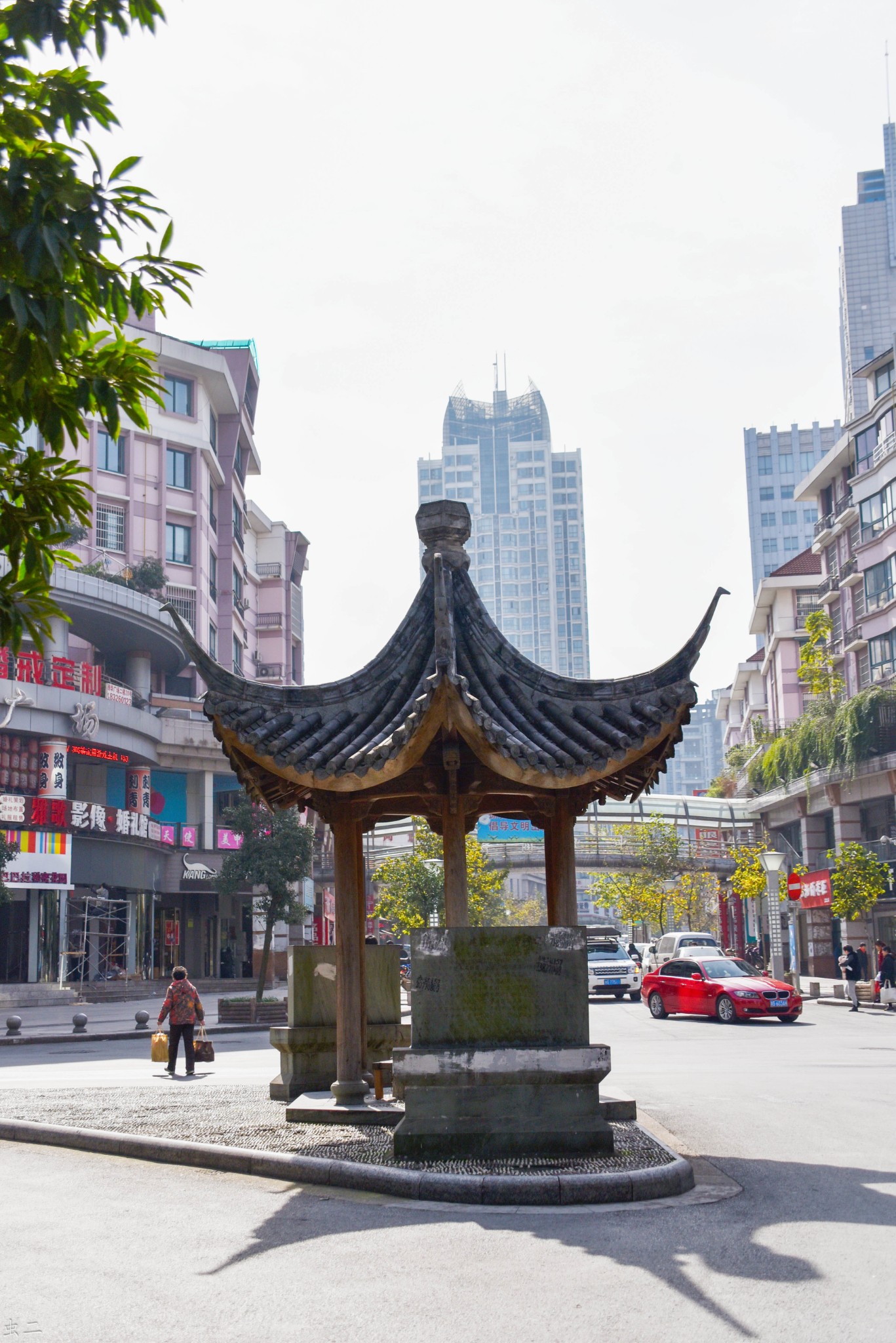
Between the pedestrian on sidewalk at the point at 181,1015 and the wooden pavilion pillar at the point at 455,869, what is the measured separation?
346 inches

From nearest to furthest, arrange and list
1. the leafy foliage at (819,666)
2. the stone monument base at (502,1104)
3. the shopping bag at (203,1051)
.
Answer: the stone monument base at (502,1104) < the shopping bag at (203,1051) < the leafy foliage at (819,666)

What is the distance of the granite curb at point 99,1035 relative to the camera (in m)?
28.1

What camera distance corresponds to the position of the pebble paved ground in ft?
30.2

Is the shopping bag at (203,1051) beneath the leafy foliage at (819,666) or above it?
beneath

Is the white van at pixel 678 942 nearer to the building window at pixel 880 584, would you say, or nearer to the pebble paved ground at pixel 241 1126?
the building window at pixel 880 584

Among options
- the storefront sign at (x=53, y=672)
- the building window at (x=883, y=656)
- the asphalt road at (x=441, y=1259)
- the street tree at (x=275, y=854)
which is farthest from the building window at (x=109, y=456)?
the asphalt road at (x=441, y=1259)

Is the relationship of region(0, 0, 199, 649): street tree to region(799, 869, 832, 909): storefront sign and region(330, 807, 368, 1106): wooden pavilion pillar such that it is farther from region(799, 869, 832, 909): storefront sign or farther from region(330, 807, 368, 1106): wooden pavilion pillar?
region(799, 869, 832, 909): storefront sign

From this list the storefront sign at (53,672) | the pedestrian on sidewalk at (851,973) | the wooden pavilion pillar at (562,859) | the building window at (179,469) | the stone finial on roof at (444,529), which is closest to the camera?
the stone finial on roof at (444,529)

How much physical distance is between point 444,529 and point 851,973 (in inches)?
950

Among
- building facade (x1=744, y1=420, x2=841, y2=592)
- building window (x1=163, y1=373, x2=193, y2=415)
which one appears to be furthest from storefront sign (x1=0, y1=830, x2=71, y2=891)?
building facade (x1=744, y1=420, x2=841, y2=592)

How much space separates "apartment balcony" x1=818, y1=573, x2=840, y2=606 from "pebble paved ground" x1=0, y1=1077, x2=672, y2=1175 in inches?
1629

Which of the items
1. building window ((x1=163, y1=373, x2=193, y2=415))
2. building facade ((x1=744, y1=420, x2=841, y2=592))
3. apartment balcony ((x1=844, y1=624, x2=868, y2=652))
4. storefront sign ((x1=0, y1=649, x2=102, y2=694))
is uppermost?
building facade ((x1=744, y1=420, x2=841, y2=592))

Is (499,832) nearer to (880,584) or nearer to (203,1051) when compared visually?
(880,584)

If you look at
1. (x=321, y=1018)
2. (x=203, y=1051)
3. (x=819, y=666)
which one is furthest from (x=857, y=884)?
(x=321, y=1018)
